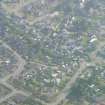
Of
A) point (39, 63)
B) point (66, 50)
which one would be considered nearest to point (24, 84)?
point (39, 63)

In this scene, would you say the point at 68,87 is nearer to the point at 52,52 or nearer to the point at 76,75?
the point at 76,75

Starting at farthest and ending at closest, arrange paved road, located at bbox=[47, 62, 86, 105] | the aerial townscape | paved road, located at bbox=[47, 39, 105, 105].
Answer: the aerial townscape, paved road, located at bbox=[47, 39, 105, 105], paved road, located at bbox=[47, 62, 86, 105]

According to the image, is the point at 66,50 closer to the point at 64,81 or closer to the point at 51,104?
the point at 64,81

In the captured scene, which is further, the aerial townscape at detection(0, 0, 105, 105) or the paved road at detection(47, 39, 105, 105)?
the aerial townscape at detection(0, 0, 105, 105)

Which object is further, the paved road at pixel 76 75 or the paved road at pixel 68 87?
the paved road at pixel 76 75

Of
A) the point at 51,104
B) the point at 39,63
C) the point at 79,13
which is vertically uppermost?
the point at 79,13

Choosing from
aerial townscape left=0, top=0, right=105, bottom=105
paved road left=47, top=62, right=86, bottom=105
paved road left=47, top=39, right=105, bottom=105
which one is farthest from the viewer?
aerial townscape left=0, top=0, right=105, bottom=105

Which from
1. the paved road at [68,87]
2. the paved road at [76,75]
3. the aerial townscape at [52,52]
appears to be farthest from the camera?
the aerial townscape at [52,52]

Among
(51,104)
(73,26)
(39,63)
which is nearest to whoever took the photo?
(51,104)
